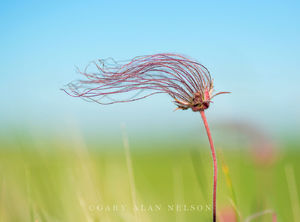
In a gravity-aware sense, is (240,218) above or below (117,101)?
below

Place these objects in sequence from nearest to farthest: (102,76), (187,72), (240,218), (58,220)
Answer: (240,218) < (187,72) < (102,76) < (58,220)

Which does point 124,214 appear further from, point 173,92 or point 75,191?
point 173,92

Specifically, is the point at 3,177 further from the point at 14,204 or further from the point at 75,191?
the point at 75,191

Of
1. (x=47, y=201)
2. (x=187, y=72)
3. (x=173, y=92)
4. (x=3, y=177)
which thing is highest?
(x=187, y=72)

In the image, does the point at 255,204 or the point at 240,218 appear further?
the point at 255,204

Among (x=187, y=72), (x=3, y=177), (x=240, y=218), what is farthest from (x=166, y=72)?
(x=3, y=177)

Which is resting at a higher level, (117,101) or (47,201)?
(117,101)

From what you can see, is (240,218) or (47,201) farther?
(47,201)

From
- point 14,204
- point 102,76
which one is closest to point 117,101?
point 102,76

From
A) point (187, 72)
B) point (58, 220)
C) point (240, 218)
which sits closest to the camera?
point (240, 218)
